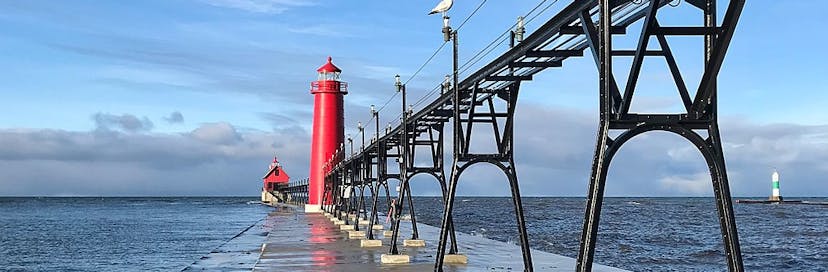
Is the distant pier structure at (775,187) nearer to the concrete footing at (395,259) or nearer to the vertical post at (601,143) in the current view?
the vertical post at (601,143)

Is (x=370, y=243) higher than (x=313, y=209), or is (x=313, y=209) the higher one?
(x=313, y=209)

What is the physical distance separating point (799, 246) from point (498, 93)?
3572cm

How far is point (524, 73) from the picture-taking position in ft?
63.5

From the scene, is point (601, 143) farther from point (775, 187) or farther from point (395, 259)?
point (395, 259)

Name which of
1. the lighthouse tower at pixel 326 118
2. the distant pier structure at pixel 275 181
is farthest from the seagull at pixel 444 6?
the distant pier structure at pixel 275 181

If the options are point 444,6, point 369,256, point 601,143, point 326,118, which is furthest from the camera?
point 326,118

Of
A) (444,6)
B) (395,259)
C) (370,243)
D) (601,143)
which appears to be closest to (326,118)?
(370,243)

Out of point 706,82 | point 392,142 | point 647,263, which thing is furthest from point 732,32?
point 647,263

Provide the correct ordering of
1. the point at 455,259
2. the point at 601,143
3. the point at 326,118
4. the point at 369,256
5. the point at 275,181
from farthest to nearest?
1. the point at 275,181
2. the point at 326,118
3. the point at 369,256
4. the point at 455,259
5. the point at 601,143

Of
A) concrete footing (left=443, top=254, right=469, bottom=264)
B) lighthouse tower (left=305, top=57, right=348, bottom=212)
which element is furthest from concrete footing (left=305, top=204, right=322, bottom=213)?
concrete footing (left=443, top=254, right=469, bottom=264)

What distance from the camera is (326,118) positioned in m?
77.4

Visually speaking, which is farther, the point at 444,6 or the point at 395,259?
the point at 395,259

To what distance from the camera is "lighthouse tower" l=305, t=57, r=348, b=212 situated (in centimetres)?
7756

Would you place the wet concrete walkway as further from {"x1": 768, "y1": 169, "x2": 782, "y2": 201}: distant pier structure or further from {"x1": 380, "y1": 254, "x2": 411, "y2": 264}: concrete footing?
{"x1": 768, "y1": 169, "x2": 782, "y2": 201}: distant pier structure
